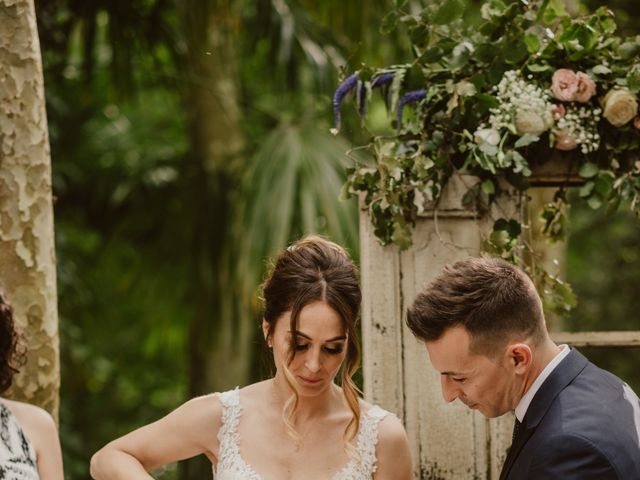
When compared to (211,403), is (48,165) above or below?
above

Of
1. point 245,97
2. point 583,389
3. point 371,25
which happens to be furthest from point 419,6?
point 583,389

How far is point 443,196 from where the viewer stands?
9.52 feet

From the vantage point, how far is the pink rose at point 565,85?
2797 mm

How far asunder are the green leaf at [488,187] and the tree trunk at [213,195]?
2714mm

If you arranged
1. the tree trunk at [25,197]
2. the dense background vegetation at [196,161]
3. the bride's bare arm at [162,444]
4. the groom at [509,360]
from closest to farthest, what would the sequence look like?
the groom at [509,360] < the bride's bare arm at [162,444] < the tree trunk at [25,197] < the dense background vegetation at [196,161]

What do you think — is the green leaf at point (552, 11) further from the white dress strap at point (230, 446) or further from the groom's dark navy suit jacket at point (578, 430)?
the white dress strap at point (230, 446)

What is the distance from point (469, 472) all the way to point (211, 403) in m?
0.80

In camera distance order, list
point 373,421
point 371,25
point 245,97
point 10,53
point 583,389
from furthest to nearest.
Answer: point 245,97 → point 371,25 → point 10,53 → point 373,421 → point 583,389

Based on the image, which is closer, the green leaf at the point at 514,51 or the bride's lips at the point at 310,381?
the bride's lips at the point at 310,381

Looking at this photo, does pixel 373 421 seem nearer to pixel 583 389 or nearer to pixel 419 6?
pixel 583 389

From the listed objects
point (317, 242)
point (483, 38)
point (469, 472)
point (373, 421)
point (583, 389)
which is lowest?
point (469, 472)

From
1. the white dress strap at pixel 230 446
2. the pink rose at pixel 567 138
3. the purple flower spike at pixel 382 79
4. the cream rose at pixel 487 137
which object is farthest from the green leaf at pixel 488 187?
the white dress strap at pixel 230 446

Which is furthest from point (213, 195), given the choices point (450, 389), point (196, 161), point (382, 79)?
point (450, 389)

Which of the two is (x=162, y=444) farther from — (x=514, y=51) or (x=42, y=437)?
(x=514, y=51)
